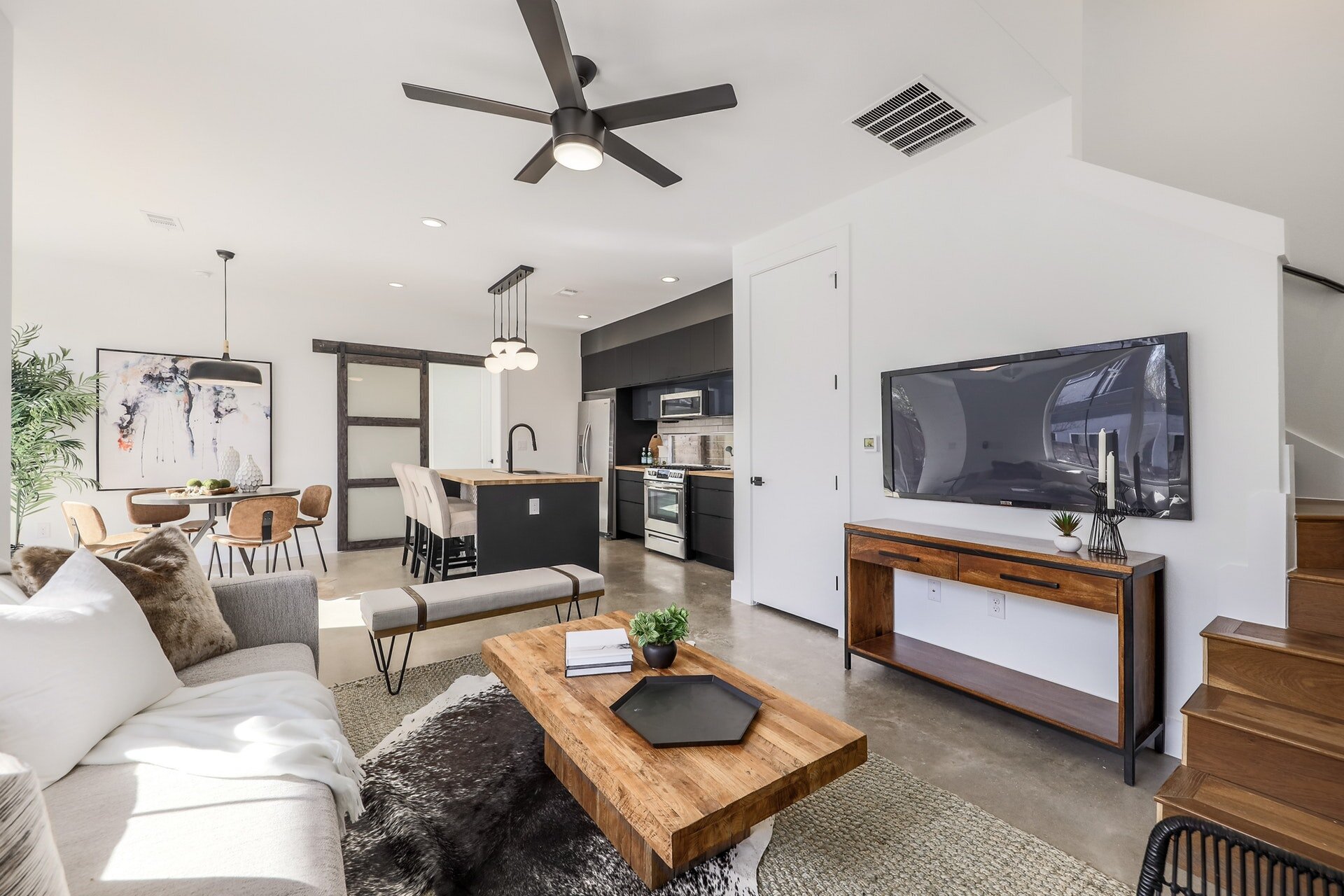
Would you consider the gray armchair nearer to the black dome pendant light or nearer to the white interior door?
the white interior door

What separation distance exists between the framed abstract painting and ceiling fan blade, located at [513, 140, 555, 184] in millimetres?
3546

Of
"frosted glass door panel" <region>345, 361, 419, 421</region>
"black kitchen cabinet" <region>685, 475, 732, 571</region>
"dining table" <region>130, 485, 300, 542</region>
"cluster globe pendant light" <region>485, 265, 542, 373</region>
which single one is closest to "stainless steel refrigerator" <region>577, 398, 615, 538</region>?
"cluster globe pendant light" <region>485, 265, 542, 373</region>

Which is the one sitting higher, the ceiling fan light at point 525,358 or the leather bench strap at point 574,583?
the ceiling fan light at point 525,358

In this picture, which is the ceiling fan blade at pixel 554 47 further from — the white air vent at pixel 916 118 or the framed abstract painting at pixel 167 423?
the framed abstract painting at pixel 167 423

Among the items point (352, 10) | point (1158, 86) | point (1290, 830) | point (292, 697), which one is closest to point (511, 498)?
point (292, 697)

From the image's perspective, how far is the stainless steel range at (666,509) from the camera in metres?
5.46

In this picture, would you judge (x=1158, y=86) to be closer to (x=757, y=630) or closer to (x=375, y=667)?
(x=757, y=630)

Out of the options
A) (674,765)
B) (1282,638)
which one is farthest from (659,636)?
(1282,638)

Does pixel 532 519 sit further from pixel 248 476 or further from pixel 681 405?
pixel 681 405

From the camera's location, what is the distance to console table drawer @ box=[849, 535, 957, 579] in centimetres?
246

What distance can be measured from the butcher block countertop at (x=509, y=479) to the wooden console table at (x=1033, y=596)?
2074 millimetres

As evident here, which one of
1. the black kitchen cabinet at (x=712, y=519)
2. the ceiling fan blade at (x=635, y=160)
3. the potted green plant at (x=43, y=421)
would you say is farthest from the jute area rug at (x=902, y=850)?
the potted green plant at (x=43, y=421)

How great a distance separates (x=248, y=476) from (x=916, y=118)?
4.96 meters

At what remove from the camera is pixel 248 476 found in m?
4.27
